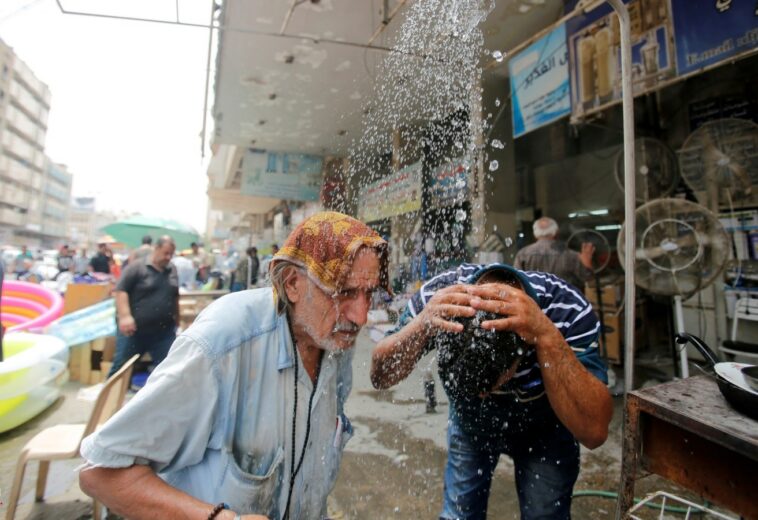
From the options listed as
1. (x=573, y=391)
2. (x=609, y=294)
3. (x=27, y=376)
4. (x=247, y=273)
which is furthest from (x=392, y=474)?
(x=247, y=273)

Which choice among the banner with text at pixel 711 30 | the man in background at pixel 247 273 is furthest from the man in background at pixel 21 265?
the banner with text at pixel 711 30

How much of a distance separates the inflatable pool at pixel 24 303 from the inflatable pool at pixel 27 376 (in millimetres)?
2748

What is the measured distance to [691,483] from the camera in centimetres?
136

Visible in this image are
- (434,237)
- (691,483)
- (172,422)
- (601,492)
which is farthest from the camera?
(434,237)

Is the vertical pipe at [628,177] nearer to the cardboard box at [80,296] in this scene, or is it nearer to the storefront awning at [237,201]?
the cardboard box at [80,296]

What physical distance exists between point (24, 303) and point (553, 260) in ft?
32.5

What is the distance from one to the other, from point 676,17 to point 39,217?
8768cm

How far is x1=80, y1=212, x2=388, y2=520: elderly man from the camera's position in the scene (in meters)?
0.99

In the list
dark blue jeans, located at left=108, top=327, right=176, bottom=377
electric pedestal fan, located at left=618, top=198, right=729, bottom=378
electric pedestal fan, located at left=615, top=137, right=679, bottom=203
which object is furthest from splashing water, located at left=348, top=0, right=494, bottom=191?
dark blue jeans, located at left=108, top=327, right=176, bottom=377

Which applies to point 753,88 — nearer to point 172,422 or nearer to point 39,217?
point 172,422

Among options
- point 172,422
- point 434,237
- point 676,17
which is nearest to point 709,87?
point 676,17

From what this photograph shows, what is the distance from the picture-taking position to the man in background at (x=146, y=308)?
179 inches

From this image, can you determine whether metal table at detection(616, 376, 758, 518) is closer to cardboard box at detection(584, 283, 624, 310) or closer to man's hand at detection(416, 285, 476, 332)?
man's hand at detection(416, 285, 476, 332)

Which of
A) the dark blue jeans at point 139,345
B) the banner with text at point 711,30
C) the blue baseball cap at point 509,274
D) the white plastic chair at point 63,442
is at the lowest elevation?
the white plastic chair at point 63,442
